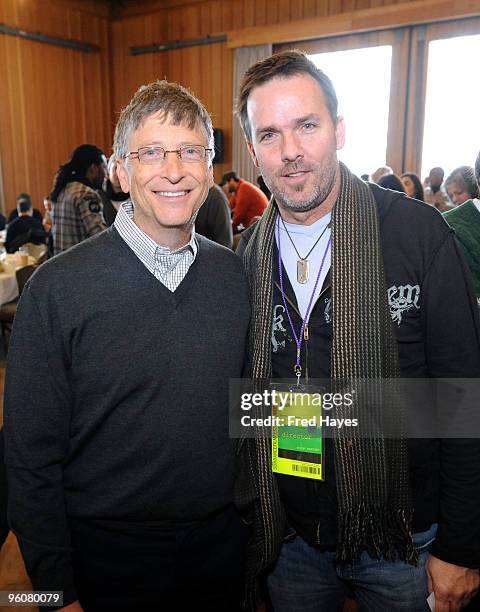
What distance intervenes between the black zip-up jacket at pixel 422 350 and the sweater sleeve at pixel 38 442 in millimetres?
544

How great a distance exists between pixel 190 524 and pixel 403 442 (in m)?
0.57

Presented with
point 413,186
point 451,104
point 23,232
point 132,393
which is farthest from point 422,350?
point 451,104

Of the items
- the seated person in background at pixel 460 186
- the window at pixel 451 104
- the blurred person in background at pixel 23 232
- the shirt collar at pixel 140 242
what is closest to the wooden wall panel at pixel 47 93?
the blurred person in background at pixel 23 232

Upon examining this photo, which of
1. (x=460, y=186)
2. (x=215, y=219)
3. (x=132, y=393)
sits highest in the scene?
(x=460, y=186)

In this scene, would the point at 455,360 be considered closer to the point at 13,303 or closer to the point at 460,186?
the point at 460,186

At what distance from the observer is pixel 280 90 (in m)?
1.33

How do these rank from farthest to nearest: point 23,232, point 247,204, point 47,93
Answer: point 47,93
point 23,232
point 247,204

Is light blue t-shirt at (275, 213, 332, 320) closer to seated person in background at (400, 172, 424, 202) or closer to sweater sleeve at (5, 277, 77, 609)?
sweater sleeve at (5, 277, 77, 609)

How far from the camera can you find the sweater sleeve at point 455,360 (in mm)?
1207

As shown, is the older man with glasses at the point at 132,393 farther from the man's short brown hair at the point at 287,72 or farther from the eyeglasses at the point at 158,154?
the man's short brown hair at the point at 287,72

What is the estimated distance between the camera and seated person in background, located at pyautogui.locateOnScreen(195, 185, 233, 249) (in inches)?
153

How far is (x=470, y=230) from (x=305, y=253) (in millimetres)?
487

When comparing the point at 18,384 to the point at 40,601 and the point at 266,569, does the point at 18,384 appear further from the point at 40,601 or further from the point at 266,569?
the point at 266,569

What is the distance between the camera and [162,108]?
48.5 inches
